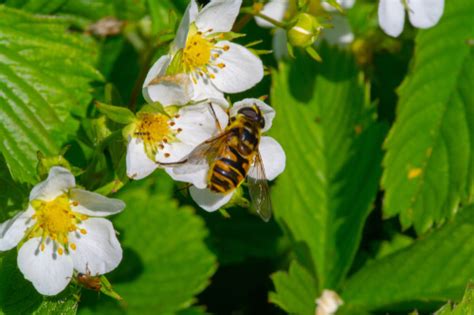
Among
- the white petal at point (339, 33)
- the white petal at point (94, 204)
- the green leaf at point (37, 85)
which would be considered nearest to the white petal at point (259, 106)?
the white petal at point (94, 204)

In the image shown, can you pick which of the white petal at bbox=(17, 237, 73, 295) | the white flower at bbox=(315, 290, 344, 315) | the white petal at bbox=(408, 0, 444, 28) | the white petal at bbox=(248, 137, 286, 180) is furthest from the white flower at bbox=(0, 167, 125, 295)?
the white petal at bbox=(408, 0, 444, 28)

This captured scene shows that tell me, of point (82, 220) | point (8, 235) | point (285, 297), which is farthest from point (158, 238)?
point (8, 235)

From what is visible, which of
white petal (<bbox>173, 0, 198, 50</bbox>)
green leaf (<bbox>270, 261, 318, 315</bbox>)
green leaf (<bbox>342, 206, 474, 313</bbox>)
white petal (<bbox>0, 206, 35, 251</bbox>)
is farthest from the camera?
green leaf (<bbox>342, 206, 474, 313</bbox>)

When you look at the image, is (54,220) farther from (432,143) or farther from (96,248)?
(432,143)

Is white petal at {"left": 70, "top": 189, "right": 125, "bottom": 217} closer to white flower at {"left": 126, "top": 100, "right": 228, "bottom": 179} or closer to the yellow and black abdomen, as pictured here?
white flower at {"left": 126, "top": 100, "right": 228, "bottom": 179}

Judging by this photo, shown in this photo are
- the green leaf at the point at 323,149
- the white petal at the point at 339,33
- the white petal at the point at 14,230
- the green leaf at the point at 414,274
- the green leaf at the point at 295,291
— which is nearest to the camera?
the white petal at the point at 14,230

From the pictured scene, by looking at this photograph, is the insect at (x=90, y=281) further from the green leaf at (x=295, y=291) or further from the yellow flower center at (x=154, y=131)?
the green leaf at (x=295, y=291)

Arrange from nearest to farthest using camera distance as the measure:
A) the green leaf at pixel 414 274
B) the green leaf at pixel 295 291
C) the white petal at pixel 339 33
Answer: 1. the green leaf at pixel 295 291
2. the green leaf at pixel 414 274
3. the white petal at pixel 339 33

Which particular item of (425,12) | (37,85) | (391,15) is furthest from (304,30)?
(37,85)
